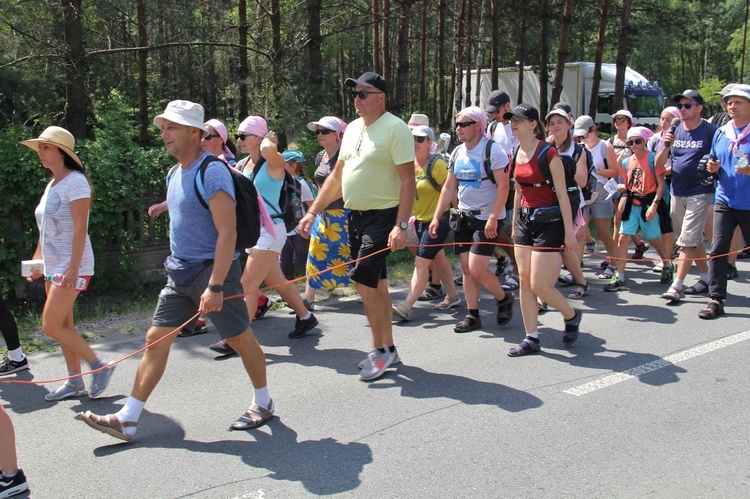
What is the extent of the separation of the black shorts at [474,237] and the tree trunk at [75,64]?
28.5ft

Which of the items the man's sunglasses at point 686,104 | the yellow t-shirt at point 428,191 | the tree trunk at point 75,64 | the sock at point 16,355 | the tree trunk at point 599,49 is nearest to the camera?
the sock at point 16,355

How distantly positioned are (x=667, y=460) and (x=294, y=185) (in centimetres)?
366

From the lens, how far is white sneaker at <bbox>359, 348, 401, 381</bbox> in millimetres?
4969

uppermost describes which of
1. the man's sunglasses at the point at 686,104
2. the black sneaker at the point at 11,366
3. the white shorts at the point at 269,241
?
the man's sunglasses at the point at 686,104

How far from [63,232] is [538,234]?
10.8 feet

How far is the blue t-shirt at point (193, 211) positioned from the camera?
381 cm

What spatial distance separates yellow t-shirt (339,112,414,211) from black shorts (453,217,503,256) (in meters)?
1.32

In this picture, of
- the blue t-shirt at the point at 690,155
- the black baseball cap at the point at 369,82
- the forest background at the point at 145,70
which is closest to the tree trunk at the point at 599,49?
the forest background at the point at 145,70

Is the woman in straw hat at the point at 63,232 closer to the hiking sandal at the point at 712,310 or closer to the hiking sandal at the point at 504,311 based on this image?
the hiking sandal at the point at 504,311

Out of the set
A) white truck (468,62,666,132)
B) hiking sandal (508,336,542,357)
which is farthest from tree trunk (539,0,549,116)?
hiking sandal (508,336,542,357)

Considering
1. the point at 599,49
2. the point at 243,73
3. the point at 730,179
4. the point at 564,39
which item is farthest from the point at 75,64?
the point at 599,49

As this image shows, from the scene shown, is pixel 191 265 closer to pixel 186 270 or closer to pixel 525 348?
pixel 186 270

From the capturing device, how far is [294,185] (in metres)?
6.12

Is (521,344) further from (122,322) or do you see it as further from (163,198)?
(163,198)
